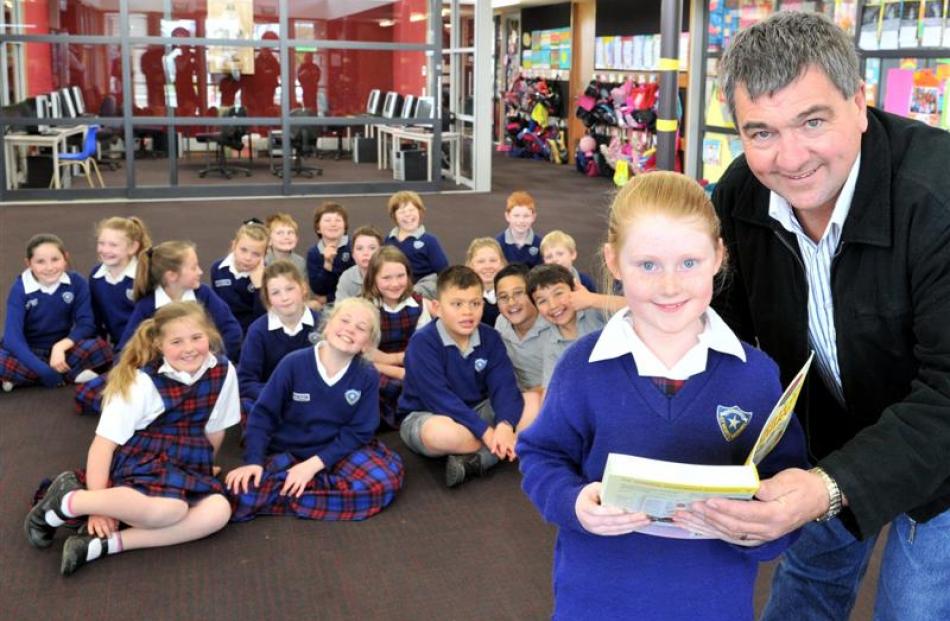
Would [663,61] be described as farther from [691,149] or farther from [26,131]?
[26,131]

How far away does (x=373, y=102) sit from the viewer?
11719mm

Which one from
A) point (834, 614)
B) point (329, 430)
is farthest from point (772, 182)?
point (329, 430)

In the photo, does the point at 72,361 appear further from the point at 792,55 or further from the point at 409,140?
the point at 409,140

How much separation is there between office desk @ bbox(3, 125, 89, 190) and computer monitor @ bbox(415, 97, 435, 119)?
150 inches

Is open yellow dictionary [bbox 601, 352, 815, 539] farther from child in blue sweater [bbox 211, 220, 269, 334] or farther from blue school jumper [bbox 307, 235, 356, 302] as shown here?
blue school jumper [bbox 307, 235, 356, 302]

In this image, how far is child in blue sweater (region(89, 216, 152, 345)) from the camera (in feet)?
15.3

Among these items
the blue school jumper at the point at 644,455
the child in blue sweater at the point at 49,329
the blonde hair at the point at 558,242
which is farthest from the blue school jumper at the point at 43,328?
the blue school jumper at the point at 644,455

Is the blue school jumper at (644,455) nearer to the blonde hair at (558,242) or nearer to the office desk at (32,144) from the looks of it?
the blonde hair at (558,242)

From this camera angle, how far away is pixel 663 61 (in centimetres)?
380

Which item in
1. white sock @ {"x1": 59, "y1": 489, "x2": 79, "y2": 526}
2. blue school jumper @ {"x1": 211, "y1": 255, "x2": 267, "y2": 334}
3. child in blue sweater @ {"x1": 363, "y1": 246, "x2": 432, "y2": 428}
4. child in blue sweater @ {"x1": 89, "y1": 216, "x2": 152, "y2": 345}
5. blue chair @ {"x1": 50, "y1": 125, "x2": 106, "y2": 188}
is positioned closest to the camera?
white sock @ {"x1": 59, "y1": 489, "x2": 79, "y2": 526}

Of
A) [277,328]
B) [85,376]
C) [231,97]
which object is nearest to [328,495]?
[277,328]

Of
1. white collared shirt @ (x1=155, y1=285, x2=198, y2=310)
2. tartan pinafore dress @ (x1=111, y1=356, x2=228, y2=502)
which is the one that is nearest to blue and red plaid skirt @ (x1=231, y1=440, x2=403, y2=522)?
tartan pinafore dress @ (x1=111, y1=356, x2=228, y2=502)

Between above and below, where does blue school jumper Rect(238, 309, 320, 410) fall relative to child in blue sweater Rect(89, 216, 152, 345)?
below

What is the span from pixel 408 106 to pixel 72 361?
25.3 ft
